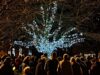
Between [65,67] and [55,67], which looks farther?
[55,67]

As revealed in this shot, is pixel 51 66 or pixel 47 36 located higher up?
pixel 51 66

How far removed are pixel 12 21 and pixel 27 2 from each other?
2.00 meters

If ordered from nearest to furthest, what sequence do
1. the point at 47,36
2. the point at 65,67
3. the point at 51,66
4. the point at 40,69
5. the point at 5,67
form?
the point at 5,67 → the point at 65,67 → the point at 51,66 → the point at 40,69 → the point at 47,36

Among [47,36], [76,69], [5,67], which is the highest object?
[5,67]

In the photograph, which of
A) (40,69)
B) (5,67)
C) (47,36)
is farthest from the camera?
(47,36)

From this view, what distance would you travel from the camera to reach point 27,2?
40.0m

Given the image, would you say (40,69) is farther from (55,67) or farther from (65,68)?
(65,68)

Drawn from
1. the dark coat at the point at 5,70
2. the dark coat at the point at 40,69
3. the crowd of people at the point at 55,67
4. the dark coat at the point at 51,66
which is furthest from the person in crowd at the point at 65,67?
the dark coat at the point at 5,70

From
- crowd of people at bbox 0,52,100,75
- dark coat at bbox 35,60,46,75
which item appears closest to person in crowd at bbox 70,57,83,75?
crowd of people at bbox 0,52,100,75

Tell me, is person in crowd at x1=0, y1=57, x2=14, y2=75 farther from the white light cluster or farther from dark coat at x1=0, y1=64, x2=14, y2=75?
the white light cluster

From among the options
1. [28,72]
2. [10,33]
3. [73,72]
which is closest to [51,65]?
[73,72]

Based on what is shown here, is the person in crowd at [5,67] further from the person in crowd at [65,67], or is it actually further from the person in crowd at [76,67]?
the person in crowd at [76,67]

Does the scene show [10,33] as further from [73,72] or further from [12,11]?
[73,72]

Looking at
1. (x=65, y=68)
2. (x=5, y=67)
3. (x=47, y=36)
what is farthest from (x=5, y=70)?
(x=47, y=36)
